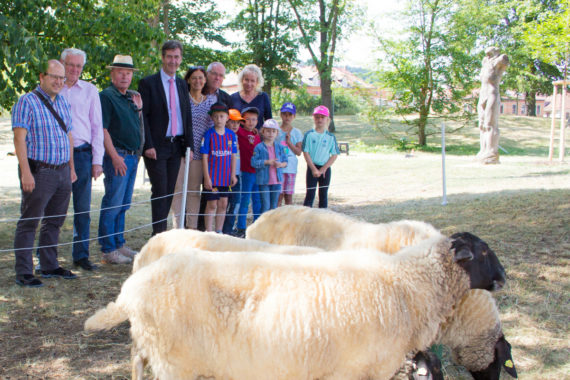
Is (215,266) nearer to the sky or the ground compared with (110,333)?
nearer to the sky

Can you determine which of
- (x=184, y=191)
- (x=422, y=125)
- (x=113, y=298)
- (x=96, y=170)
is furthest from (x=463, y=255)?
(x=422, y=125)

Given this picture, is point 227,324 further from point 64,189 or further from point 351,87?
point 351,87

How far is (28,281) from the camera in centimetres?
493

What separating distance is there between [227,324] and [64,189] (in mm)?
3246

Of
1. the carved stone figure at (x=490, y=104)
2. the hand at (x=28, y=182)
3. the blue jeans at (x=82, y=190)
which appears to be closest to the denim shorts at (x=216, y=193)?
the blue jeans at (x=82, y=190)

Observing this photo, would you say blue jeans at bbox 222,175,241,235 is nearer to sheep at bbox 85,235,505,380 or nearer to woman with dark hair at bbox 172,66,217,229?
woman with dark hair at bbox 172,66,217,229

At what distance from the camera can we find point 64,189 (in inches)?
197

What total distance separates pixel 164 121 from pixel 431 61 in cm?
2287

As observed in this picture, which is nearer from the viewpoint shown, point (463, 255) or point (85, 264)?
point (463, 255)

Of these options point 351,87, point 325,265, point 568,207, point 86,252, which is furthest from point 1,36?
point 351,87

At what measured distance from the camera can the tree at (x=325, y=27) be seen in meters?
31.6

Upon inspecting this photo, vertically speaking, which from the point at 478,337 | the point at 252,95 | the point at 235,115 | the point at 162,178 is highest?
the point at 252,95

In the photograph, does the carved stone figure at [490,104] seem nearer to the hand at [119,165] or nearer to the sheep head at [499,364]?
the hand at [119,165]

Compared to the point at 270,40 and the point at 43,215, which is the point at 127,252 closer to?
the point at 43,215
